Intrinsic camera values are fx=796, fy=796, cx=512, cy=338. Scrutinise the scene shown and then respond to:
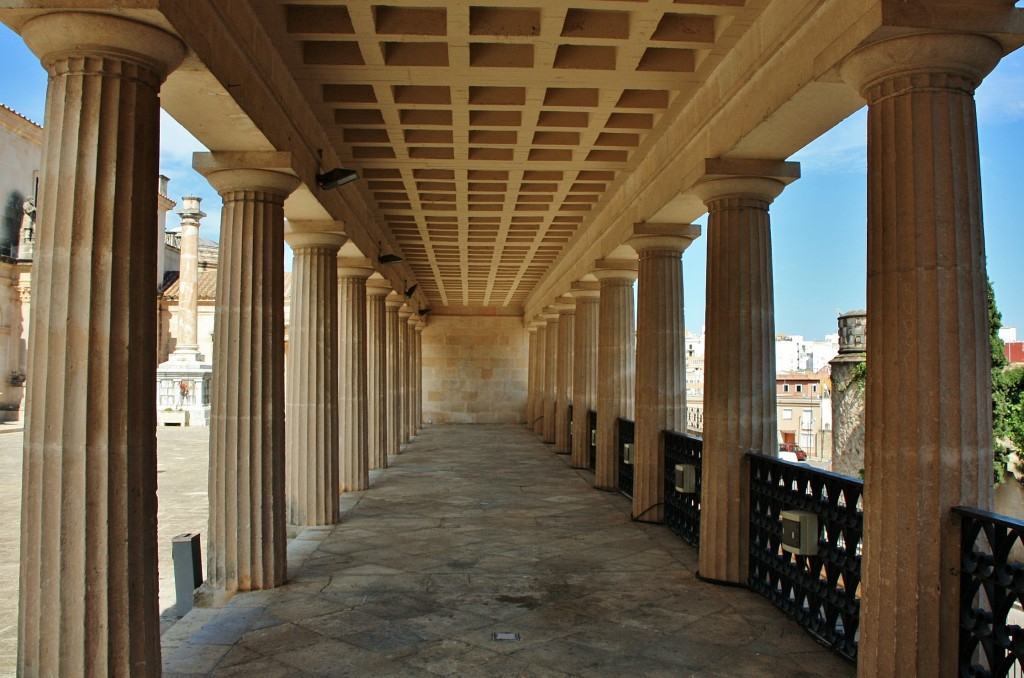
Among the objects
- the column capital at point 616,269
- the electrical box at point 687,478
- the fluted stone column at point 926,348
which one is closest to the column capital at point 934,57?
the fluted stone column at point 926,348

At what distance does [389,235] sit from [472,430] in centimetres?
1190

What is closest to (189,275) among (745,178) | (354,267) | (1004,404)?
(354,267)

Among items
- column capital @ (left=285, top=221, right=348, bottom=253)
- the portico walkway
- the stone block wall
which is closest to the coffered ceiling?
column capital @ (left=285, top=221, right=348, bottom=253)

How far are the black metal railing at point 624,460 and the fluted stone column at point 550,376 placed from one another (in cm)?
766

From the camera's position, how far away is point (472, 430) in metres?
24.7

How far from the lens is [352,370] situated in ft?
38.0

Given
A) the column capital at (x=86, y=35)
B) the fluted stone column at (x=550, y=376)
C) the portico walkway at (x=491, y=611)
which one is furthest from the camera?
the fluted stone column at (x=550, y=376)

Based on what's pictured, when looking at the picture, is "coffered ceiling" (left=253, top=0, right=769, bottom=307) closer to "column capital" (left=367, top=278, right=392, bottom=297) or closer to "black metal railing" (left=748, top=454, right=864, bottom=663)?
"column capital" (left=367, top=278, right=392, bottom=297)

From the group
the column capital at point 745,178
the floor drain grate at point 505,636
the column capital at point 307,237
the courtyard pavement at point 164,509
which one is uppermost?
the column capital at point 745,178

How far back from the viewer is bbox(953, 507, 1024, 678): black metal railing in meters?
3.65

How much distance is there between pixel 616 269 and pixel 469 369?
16.8m

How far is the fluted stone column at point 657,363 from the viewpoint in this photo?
9.59 m

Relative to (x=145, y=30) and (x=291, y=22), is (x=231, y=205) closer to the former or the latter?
(x=291, y=22)

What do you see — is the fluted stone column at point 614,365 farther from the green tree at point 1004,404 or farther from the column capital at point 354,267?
the green tree at point 1004,404
